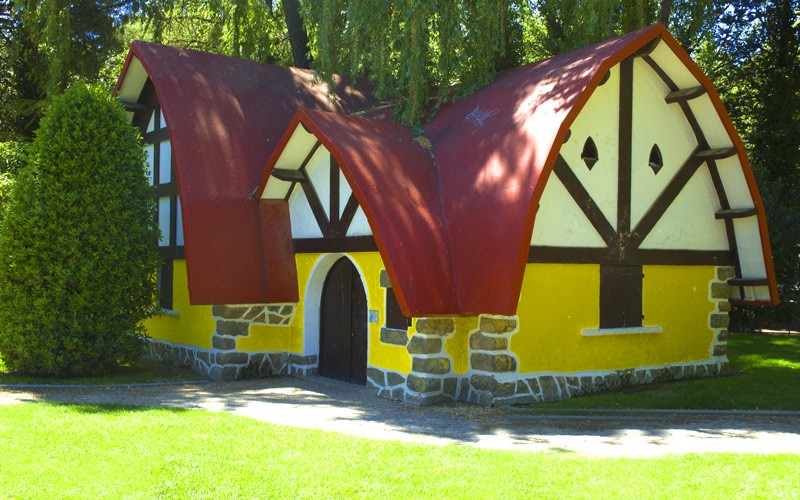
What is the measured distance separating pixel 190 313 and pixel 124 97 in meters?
4.76

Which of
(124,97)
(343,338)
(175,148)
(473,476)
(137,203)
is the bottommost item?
(473,476)

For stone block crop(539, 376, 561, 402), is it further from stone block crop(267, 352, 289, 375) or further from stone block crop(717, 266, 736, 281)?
stone block crop(267, 352, 289, 375)

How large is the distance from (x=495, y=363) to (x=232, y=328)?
15.7 feet

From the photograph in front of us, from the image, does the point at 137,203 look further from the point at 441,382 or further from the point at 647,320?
the point at 647,320

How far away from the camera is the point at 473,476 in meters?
6.70

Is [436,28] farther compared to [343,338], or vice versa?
[436,28]

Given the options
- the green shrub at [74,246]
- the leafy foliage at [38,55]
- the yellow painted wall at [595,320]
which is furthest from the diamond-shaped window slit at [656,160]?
the leafy foliage at [38,55]

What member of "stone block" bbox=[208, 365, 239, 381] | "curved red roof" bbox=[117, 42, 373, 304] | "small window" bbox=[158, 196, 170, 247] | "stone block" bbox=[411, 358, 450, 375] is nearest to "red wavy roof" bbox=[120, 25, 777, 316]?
"curved red roof" bbox=[117, 42, 373, 304]

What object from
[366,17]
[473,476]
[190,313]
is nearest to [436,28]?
[366,17]

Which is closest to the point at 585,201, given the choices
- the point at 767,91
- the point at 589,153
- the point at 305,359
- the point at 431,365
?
the point at 589,153

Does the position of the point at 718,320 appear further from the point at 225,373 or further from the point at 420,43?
the point at 225,373

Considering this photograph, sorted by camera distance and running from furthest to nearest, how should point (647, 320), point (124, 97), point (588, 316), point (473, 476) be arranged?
point (124, 97) → point (647, 320) → point (588, 316) → point (473, 476)

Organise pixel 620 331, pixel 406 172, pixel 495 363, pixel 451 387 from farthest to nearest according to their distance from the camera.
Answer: pixel 620 331 < pixel 406 172 < pixel 451 387 < pixel 495 363

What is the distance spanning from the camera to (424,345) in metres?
10.7
